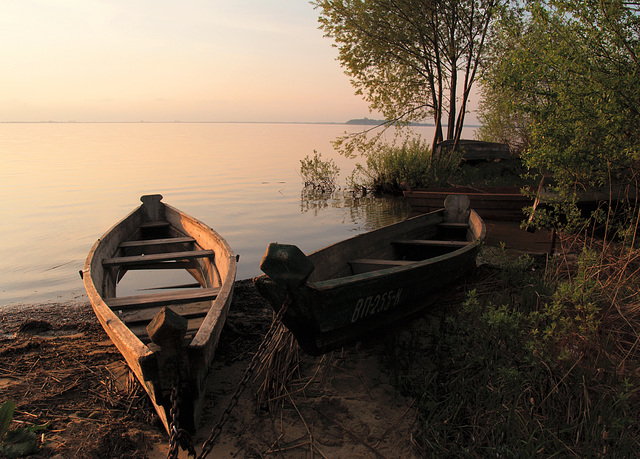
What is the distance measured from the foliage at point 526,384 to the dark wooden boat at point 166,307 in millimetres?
1799

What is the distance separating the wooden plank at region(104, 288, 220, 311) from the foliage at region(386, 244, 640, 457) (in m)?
2.15

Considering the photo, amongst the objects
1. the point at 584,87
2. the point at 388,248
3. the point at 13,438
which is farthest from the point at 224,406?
the point at 584,87

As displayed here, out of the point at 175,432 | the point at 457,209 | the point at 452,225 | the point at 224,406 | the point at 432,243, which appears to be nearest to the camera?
the point at 175,432

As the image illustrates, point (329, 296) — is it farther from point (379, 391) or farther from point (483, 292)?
point (483, 292)

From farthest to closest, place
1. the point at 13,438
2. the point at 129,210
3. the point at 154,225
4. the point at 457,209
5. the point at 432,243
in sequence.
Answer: the point at 129,210, the point at 154,225, the point at 457,209, the point at 432,243, the point at 13,438

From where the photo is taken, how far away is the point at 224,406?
4020mm

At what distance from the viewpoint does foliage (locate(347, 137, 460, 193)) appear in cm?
1606

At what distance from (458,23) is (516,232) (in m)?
10.3

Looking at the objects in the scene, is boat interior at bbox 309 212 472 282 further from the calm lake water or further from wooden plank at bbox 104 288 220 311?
the calm lake water

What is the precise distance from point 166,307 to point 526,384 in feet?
9.60

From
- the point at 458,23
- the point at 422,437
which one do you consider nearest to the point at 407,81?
the point at 458,23

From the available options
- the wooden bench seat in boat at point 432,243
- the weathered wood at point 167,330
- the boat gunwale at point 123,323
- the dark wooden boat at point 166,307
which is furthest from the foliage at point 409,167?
the weathered wood at point 167,330

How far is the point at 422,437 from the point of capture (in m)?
3.34

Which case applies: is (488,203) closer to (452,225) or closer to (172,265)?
(452,225)
